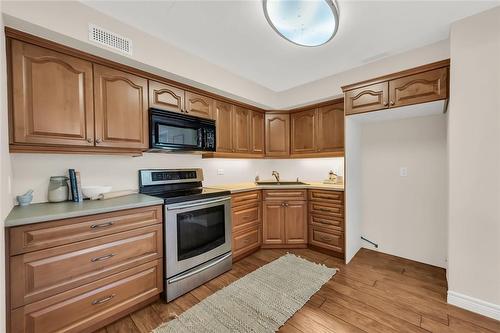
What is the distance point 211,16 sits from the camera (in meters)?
1.85

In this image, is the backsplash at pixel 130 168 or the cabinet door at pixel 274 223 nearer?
the backsplash at pixel 130 168

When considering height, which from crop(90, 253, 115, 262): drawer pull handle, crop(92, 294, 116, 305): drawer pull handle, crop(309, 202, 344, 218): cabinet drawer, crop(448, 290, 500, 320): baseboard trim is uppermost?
crop(309, 202, 344, 218): cabinet drawer

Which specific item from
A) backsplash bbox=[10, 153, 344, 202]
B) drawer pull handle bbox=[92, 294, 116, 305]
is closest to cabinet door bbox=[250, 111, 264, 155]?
backsplash bbox=[10, 153, 344, 202]

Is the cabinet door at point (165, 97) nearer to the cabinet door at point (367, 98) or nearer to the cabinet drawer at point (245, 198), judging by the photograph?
the cabinet drawer at point (245, 198)

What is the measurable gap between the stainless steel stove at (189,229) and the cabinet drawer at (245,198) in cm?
16

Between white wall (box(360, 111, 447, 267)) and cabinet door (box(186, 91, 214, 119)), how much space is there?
7.43 ft

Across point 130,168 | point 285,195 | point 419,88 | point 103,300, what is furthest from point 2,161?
point 419,88

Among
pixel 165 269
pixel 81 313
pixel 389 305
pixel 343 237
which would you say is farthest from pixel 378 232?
pixel 81 313

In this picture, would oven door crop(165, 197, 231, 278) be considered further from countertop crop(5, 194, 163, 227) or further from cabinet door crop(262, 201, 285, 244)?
cabinet door crop(262, 201, 285, 244)

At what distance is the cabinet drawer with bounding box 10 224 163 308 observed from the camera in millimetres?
1297

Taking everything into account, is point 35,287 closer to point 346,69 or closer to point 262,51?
point 262,51

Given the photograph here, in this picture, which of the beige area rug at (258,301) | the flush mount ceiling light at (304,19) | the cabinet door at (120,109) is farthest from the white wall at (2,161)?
the flush mount ceiling light at (304,19)

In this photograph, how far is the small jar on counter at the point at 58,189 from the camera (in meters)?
1.83

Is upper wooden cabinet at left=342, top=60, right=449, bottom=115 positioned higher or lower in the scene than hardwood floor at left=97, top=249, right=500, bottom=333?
higher
